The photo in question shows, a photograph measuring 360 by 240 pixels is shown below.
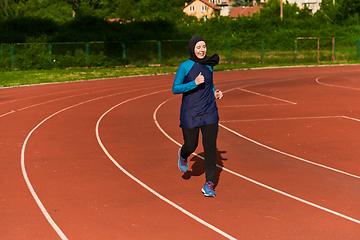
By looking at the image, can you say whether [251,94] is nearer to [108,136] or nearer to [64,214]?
[108,136]

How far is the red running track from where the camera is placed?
557cm

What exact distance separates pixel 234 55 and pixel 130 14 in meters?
69.0

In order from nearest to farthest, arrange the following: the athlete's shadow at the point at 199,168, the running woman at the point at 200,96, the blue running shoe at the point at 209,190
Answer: the running woman at the point at 200,96 < the blue running shoe at the point at 209,190 < the athlete's shadow at the point at 199,168

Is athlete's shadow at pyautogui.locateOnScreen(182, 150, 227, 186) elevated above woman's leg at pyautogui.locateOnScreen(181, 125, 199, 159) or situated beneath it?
situated beneath

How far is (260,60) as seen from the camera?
1671 inches

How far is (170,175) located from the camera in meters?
7.89

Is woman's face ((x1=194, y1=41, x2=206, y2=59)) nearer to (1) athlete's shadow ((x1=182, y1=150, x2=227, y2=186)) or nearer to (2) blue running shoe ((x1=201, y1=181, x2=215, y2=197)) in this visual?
(2) blue running shoe ((x1=201, y1=181, x2=215, y2=197))

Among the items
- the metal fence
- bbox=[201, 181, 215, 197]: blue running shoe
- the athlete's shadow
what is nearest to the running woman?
bbox=[201, 181, 215, 197]: blue running shoe

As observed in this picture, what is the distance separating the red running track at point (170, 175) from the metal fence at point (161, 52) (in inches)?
806

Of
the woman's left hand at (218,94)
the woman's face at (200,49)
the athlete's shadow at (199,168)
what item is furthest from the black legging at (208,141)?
the woman's face at (200,49)

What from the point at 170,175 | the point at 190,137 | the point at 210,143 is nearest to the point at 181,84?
the point at 190,137

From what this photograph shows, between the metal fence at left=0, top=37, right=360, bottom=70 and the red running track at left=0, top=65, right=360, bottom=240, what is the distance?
2048cm

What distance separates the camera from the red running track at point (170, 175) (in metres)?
5.57

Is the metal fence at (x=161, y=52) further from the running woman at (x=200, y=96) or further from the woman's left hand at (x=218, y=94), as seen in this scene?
the woman's left hand at (x=218, y=94)
